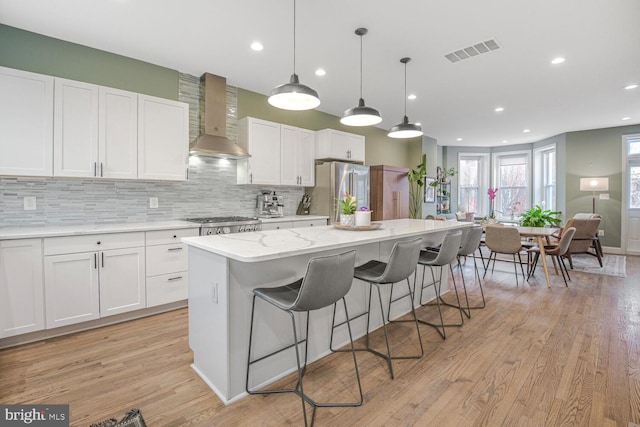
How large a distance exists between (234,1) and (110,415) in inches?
117

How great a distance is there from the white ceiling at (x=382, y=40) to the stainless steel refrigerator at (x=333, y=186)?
1086 millimetres

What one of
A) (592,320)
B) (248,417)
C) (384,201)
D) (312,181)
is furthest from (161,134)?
(592,320)

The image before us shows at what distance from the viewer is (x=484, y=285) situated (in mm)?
4355

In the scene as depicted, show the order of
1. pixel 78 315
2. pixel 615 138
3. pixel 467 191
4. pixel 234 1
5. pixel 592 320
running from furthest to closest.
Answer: pixel 467 191, pixel 615 138, pixel 592 320, pixel 78 315, pixel 234 1

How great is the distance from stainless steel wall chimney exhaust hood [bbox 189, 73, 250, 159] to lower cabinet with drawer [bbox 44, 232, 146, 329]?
53.7 inches

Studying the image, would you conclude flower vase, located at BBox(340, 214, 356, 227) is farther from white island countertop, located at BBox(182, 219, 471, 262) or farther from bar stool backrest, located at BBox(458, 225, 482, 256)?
bar stool backrest, located at BBox(458, 225, 482, 256)

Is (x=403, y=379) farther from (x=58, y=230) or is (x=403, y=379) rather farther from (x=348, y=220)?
(x=58, y=230)

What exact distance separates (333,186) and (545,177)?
668 centimetres

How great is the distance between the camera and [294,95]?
7.68 ft

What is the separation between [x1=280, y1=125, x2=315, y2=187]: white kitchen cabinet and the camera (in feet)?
15.1

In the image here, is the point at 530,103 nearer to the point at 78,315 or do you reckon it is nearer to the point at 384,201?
the point at 384,201

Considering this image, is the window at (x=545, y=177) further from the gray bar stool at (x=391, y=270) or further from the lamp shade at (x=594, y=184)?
the gray bar stool at (x=391, y=270)

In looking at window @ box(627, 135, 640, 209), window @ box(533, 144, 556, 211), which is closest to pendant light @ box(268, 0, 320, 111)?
window @ box(627, 135, 640, 209)

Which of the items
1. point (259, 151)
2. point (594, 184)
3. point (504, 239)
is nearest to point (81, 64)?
point (259, 151)
